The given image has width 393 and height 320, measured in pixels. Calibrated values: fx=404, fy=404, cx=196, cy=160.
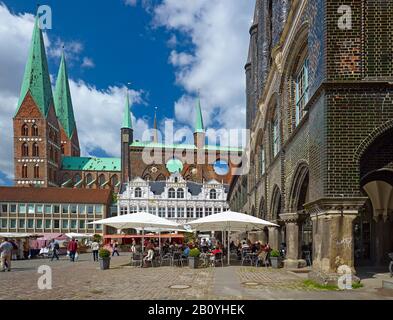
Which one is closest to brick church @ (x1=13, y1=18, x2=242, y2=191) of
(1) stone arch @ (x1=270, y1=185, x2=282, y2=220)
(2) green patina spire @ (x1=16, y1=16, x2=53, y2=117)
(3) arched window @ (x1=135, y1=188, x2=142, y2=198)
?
(2) green patina spire @ (x1=16, y1=16, x2=53, y2=117)

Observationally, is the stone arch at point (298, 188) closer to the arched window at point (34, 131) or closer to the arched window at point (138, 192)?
the arched window at point (138, 192)

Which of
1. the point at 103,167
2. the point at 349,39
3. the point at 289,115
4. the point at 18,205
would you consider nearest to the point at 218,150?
the point at 103,167

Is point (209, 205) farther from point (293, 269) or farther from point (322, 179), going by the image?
point (322, 179)

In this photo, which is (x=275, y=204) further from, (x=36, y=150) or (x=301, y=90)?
(x=36, y=150)

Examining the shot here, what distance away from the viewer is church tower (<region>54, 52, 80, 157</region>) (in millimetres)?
120375

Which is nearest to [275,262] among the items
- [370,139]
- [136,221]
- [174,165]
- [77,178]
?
[136,221]

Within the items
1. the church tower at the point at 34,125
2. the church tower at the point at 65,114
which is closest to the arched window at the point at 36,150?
the church tower at the point at 34,125

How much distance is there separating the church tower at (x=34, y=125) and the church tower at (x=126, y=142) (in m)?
17.5

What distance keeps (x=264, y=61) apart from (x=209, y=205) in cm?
5108

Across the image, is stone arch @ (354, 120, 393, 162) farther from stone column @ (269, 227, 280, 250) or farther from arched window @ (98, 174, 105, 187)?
arched window @ (98, 174, 105, 187)

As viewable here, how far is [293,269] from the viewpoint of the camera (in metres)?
16.4

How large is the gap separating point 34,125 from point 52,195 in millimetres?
31368

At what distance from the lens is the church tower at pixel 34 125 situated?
93.6m

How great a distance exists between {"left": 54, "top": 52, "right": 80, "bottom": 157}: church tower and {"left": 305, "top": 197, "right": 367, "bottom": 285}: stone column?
11586cm
